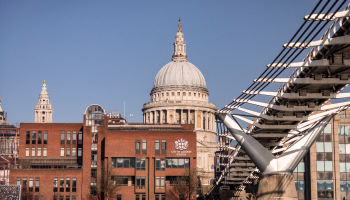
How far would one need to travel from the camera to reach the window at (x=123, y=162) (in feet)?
322

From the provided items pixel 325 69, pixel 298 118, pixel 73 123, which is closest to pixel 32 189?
pixel 73 123

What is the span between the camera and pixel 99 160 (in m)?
103

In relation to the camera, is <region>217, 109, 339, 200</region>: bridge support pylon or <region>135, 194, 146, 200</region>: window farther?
<region>135, 194, 146, 200</region>: window

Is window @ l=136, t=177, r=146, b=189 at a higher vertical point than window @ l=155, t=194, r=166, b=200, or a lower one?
higher

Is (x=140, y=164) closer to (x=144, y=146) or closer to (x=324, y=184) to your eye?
(x=144, y=146)

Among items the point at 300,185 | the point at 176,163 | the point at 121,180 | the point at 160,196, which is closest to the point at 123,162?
the point at 121,180

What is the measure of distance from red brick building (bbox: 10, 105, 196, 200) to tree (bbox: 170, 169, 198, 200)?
29 cm

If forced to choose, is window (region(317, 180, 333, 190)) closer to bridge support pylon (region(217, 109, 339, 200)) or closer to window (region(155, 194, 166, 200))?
window (region(155, 194, 166, 200))

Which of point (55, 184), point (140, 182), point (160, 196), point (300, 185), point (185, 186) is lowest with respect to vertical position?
point (160, 196)

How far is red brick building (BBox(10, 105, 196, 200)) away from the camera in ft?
321

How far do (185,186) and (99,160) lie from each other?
16.2m

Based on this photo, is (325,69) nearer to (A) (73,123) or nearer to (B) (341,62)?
(B) (341,62)

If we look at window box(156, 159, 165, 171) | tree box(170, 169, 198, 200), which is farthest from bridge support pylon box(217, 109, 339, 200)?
window box(156, 159, 165, 171)

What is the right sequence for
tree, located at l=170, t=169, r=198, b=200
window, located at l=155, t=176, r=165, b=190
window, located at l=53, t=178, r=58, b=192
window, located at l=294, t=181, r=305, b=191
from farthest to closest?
window, located at l=53, t=178, r=58, b=192, window, located at l=155, t=176, r=165, b=190, window, located at l=294, t=181, r=305, b=191, tree, located at l=170, t=169, r=198, b=200
